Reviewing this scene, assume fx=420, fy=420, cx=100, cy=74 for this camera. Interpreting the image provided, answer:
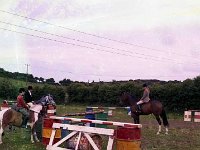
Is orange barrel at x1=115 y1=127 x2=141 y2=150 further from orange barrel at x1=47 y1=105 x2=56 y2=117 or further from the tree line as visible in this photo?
the tree line

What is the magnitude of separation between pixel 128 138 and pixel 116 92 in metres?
36.8

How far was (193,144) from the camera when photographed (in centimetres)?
1705

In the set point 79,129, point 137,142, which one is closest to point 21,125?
point 79,129

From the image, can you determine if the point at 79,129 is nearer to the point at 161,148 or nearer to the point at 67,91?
the point at 161,148

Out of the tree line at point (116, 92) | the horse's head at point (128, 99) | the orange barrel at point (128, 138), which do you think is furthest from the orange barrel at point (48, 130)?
the tree line at point (116, 92)

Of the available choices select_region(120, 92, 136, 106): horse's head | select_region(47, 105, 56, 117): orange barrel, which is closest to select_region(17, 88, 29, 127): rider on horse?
select_region(47, 105, 56, 117): orange barrel

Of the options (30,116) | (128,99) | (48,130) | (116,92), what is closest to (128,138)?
(48,130)

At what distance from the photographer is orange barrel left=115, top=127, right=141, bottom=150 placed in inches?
441

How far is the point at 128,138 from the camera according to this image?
11.2 m

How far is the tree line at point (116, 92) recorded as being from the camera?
3959cm

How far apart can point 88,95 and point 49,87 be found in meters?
7.55

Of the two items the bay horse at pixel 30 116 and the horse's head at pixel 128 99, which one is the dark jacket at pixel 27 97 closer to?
the bay horse at pixel 30 116

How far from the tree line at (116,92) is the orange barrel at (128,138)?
28.5 meters

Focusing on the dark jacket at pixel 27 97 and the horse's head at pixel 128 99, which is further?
the horse's head at pixel 128 99
